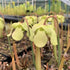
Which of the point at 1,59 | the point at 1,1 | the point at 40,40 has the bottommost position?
the point at 1,59

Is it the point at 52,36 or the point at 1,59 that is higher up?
the point at 52,36

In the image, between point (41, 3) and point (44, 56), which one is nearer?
point (44, 56)

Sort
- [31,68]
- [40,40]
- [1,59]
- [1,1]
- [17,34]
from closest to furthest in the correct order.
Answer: [40,40], [17,34], [31,68], [1,59], [1,1]

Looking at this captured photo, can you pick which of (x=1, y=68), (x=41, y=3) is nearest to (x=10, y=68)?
(x=1, y=68)

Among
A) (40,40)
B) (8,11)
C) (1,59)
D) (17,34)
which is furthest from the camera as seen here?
(8,11)

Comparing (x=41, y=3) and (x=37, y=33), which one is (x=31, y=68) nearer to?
(x=37, y=33)

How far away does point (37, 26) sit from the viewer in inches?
24.3

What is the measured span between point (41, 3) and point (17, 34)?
A: 585 cm

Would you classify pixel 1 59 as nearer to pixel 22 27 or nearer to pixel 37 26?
pixel 22 27

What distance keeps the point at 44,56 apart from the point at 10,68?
42 cm

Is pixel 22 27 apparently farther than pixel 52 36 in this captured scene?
Yes

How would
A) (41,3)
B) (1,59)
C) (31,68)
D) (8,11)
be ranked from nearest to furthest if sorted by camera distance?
(31,68) → (1,59) → (8,11) → (41,3)

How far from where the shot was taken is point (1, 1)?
7.69 metres

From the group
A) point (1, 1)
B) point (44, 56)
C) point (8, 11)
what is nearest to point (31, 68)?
point (44, 56)
